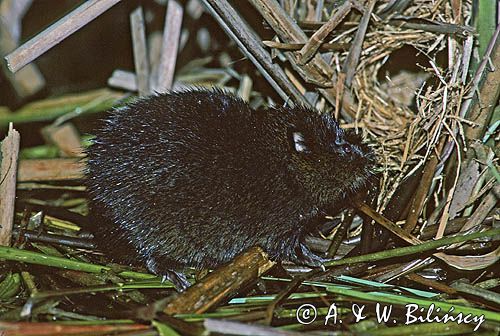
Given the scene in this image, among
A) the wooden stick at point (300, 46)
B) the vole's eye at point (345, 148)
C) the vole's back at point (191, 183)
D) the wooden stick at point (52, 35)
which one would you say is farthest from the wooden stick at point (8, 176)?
the vole's eye at point (345, 148)

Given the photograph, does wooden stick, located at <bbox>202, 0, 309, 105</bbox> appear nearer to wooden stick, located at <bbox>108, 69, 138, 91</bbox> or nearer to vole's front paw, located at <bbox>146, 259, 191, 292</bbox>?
wooden stick, located at <bbox>108, 69, 138, 91</bbox>

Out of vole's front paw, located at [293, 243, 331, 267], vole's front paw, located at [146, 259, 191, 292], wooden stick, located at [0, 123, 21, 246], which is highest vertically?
wooden stick, located at [0, 123, 21, 246]

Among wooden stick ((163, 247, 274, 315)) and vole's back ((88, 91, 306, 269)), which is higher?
vole's back ((88, 91, 306, 269))

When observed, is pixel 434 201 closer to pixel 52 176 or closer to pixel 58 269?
pixel 58 269

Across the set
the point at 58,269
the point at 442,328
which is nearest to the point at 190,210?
the point at 58,269

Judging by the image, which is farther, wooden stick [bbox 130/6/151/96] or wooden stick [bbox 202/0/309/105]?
wooden stick [bbox 130/6/151/96]

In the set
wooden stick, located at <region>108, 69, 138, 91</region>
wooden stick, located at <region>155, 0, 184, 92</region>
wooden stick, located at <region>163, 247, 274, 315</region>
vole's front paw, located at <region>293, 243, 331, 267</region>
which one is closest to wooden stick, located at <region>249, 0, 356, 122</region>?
wooden stick, located at <region>155, 0, 184, 92</region>
